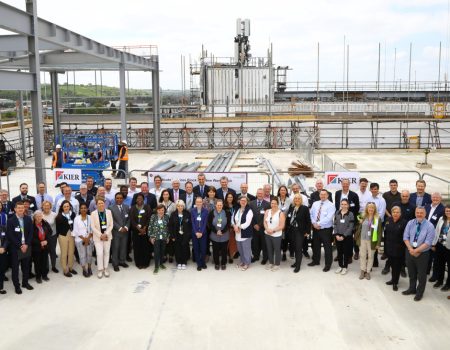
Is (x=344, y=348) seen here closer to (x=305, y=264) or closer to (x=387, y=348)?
(x=387, y=348)

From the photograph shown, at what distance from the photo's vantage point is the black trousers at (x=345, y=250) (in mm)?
8875

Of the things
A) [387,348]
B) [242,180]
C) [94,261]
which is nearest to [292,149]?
[242,180]

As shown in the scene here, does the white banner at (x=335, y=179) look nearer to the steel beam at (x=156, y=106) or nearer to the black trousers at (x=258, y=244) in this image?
the black trousers at (x=258, y=244)

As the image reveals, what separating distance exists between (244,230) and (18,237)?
3.80 m

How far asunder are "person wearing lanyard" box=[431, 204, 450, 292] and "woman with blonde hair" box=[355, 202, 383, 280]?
0.92 m

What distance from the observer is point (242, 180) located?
35.2ft

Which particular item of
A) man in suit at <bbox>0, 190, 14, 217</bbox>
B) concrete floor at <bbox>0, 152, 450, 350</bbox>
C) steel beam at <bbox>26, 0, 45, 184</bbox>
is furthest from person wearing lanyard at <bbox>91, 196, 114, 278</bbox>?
steel beam at <bbox>26, 0, 45, 184</bbox>

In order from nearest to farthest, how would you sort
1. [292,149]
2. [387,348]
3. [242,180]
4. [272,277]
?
[387,348] < [272,277] < [242,180] < [292,149]

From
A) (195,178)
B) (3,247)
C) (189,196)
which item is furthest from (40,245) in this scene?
(195,178)

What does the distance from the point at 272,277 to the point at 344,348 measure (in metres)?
2.62

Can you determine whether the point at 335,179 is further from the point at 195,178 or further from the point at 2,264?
the point at 2,264

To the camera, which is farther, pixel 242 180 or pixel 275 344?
pixel 242 180

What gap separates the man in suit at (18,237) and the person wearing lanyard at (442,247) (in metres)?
6.49

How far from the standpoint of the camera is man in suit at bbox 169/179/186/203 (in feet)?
31.8
